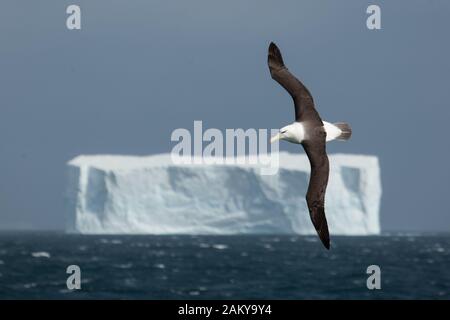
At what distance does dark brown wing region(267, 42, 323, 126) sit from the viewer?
11875mm

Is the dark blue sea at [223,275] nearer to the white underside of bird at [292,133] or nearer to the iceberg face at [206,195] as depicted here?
the iceberg face at [206,195]

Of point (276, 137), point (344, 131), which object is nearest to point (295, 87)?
point (344, 131)

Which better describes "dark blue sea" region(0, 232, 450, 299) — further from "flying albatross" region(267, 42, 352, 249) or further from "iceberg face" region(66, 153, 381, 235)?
"flying albatross" region(267, 42, 352, 249)

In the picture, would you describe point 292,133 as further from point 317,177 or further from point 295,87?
point 295,87

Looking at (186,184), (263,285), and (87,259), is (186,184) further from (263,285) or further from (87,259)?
(263,285)

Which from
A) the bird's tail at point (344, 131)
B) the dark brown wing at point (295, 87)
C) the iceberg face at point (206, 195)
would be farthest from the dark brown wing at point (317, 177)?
the iceberg face at point (206, 195)

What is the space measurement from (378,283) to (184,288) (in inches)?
522

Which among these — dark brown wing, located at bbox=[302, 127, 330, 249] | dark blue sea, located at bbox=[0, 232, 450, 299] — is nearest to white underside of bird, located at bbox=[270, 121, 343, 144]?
dark brown wing, located at bbox=[302, 127, 330, 249]

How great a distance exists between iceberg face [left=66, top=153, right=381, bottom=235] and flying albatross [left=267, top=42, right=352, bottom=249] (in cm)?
7365

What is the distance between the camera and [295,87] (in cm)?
1250

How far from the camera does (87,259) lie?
87812 millimetres

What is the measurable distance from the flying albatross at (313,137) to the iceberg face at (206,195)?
242 feet

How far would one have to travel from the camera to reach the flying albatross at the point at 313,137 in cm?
1157
